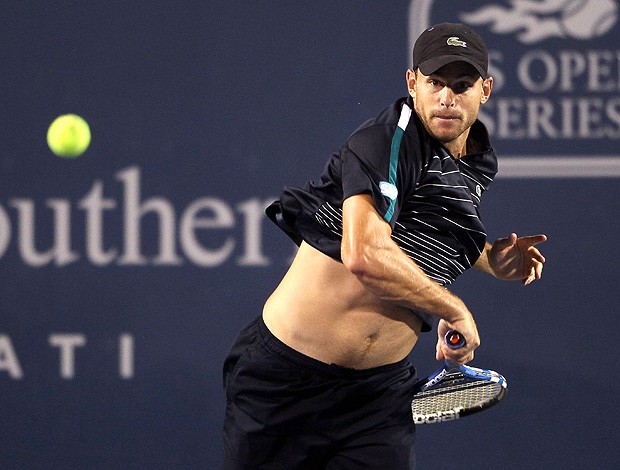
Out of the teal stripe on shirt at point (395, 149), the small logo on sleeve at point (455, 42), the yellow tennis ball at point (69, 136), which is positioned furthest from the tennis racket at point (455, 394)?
the yellow tennis ball at point (69, 136)

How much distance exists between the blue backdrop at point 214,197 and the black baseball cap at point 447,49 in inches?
49.2

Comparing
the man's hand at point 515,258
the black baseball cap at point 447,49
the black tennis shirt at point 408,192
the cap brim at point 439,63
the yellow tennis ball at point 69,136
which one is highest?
the black baseball cap at point 447,49

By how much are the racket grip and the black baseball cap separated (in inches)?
21.8

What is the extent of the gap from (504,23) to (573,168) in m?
0.53

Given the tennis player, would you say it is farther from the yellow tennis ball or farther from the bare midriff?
the yellow tennis ball

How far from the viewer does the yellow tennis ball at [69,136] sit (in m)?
3.58

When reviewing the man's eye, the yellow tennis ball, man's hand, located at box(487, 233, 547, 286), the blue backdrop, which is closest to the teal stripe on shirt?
the man's eye

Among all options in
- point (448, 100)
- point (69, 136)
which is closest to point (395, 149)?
point (448, 100)

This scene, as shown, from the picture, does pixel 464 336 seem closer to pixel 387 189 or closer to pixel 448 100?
pixel 387 189

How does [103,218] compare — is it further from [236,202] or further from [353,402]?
[353,402]

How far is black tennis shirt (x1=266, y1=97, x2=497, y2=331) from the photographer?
2223 mm

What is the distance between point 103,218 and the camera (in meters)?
3.63

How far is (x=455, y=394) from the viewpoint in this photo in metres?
2.76

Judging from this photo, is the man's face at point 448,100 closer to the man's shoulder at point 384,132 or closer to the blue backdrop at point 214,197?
the man's shoulder at point 384,132
